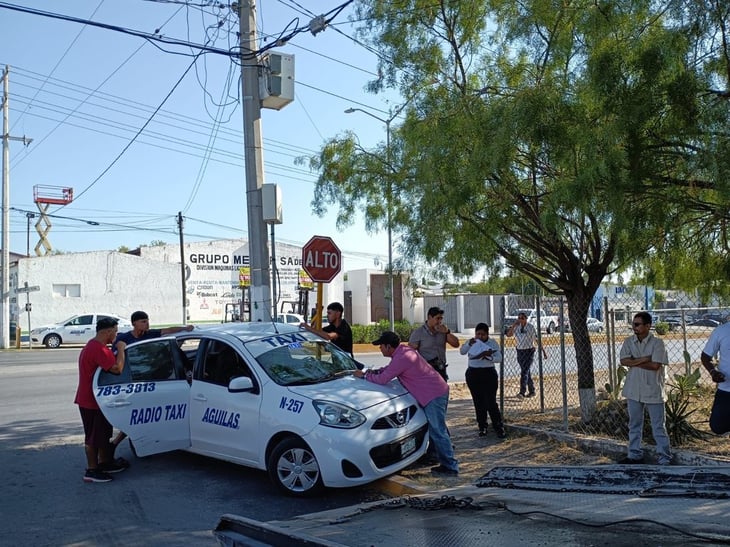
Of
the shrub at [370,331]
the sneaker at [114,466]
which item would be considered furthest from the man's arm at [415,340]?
the shrub at [370,331]

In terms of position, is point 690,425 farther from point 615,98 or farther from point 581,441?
point 615,98

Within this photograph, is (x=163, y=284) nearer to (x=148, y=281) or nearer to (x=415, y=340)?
(x=148, y=281)

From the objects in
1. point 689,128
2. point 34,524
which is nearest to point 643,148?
point 689,128

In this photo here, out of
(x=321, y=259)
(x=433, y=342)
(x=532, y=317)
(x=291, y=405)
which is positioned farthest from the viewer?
(x=532, y=317)

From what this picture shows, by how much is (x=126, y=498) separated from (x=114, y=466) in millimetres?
1008

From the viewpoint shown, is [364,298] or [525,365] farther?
[364,298]

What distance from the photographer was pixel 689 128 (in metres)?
6.31

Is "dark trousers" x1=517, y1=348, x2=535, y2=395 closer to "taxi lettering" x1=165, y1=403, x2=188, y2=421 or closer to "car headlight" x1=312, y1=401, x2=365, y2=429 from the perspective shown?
"car headlight" x1=312, y1=401, x2=365, y2=429

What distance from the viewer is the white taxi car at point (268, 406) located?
258 inches

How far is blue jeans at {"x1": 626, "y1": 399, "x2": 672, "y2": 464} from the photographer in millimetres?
7273

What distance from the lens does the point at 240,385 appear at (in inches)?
275

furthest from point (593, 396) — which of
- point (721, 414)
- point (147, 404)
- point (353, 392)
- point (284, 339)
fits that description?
point (147, 404)

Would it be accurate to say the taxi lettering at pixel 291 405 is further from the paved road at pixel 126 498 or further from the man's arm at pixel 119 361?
the man's arm at pixel 119 361

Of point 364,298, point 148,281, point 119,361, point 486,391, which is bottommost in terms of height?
point 486,391
